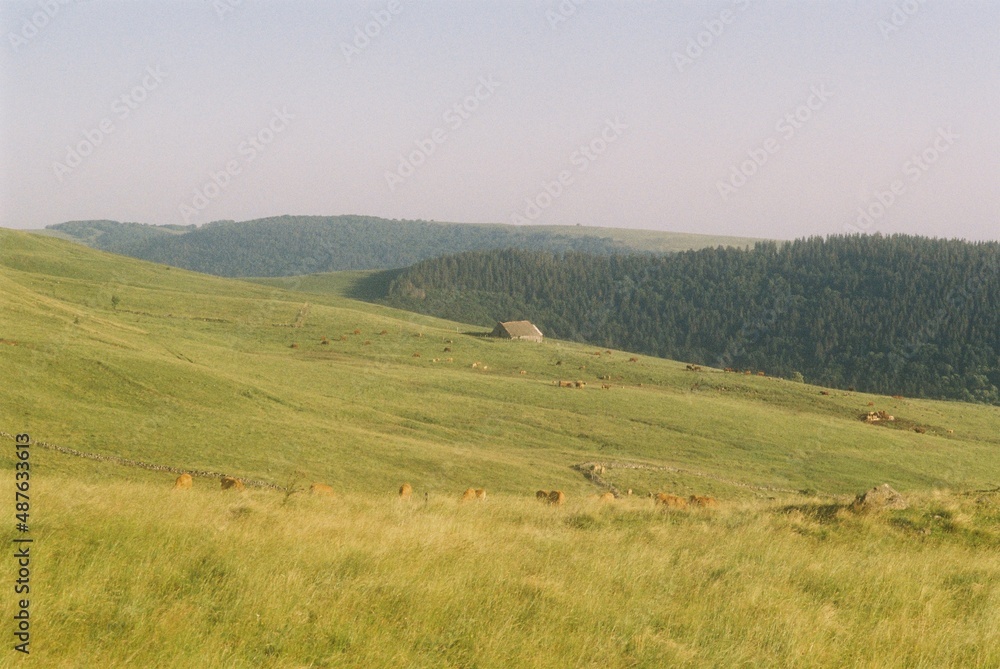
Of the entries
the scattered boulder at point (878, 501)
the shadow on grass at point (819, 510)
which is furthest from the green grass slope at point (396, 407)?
the scattered boulder at point (878, 501)

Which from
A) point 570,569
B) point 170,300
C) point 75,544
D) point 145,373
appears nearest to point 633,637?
point 570,569

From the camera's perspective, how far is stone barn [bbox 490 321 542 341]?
346 ft

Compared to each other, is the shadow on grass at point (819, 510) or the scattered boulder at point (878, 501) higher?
the scattered boulder at point (878, 501)

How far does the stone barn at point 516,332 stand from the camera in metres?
106

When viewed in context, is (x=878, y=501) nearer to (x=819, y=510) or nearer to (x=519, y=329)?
(x=819, y=510)

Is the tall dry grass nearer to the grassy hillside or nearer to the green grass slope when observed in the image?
the grassy hillside

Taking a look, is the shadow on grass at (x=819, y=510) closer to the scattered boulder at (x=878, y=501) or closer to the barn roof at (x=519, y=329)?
the scattered boulder at (x=878, y=501)

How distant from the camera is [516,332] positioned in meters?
106

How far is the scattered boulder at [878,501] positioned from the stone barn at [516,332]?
86806 millimetres

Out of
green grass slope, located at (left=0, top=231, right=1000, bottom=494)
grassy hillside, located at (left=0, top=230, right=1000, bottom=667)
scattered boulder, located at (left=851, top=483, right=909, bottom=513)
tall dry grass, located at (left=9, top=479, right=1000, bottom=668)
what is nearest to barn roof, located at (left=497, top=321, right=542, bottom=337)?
green grass slope, located at (left=0, top=231, right=1000, bottom=494)

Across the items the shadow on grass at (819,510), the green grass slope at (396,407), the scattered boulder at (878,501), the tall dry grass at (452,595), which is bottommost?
the green grass slope at (396,407)

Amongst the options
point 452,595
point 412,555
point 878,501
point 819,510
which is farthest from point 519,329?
point 452,595

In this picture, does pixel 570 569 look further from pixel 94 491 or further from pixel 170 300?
pixel 170 300

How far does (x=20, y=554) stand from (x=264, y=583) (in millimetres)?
2613
